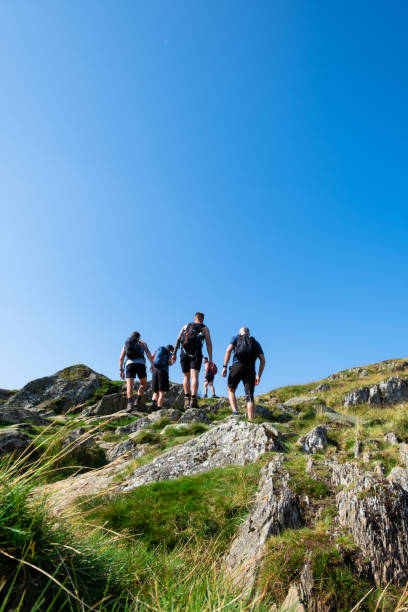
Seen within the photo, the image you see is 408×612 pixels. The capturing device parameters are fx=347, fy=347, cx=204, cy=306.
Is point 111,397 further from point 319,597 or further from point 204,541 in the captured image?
point 319,597

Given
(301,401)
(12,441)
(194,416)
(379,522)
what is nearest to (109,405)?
(194,416)

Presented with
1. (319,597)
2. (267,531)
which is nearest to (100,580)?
(319,597)

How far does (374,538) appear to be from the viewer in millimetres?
3842

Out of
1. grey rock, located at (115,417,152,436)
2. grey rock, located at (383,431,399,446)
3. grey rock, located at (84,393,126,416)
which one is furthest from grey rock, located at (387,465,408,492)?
grey rock, located at (84,393,126,416)

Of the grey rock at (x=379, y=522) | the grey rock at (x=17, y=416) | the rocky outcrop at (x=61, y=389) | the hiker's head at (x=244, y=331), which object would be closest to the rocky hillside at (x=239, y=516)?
the grey rock at (x=379, y=522)

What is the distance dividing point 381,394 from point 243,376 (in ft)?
41.2

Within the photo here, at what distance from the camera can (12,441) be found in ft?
31.2

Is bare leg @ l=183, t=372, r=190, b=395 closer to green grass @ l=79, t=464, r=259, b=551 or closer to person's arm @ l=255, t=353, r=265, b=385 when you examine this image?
person's arm @ l=255, t=353, r=265, b=385

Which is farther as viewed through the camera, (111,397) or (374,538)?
Answer: (111,397)

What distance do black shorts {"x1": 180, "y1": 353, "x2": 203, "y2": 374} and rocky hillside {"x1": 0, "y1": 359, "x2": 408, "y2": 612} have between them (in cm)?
277

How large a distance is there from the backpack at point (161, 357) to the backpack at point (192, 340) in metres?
2.34

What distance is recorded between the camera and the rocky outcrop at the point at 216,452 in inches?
292

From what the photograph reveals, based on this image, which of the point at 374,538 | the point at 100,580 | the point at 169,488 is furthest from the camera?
the point at 169,488

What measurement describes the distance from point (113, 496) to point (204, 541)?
8.42 feet
